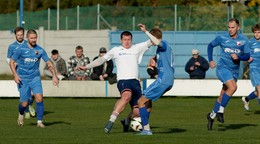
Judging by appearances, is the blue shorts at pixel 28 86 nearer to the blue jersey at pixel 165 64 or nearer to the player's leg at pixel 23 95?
the player's leg at pixel 23 95

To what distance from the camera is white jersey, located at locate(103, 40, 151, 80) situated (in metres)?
17.6

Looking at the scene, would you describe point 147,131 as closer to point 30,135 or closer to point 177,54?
point 30,135

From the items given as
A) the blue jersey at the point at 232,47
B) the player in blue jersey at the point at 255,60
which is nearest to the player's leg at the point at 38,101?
the blue jersey at the point at 232,47

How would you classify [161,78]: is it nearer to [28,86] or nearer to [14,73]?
[14,73]

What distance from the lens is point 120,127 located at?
65.8 feet

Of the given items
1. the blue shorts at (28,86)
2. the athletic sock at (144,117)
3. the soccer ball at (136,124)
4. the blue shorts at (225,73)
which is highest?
the blue shorts at (225,73)

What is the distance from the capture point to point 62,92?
1276 inches

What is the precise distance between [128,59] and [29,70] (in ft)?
11.5

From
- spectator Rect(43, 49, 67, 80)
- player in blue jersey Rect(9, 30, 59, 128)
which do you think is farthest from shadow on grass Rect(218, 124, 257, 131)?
spectator Rect(43, 49, 67, 80)

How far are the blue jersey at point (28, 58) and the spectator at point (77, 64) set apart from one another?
34.9 ft

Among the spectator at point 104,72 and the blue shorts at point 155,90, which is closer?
the blue shorts at point 155,90

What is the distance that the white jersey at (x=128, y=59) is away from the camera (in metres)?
17.6

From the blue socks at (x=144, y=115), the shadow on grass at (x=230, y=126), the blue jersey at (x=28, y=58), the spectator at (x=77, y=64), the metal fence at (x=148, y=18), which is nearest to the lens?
the blue socks at (x=144, y=115)

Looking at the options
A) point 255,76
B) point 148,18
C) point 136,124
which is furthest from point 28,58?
point 148,18
